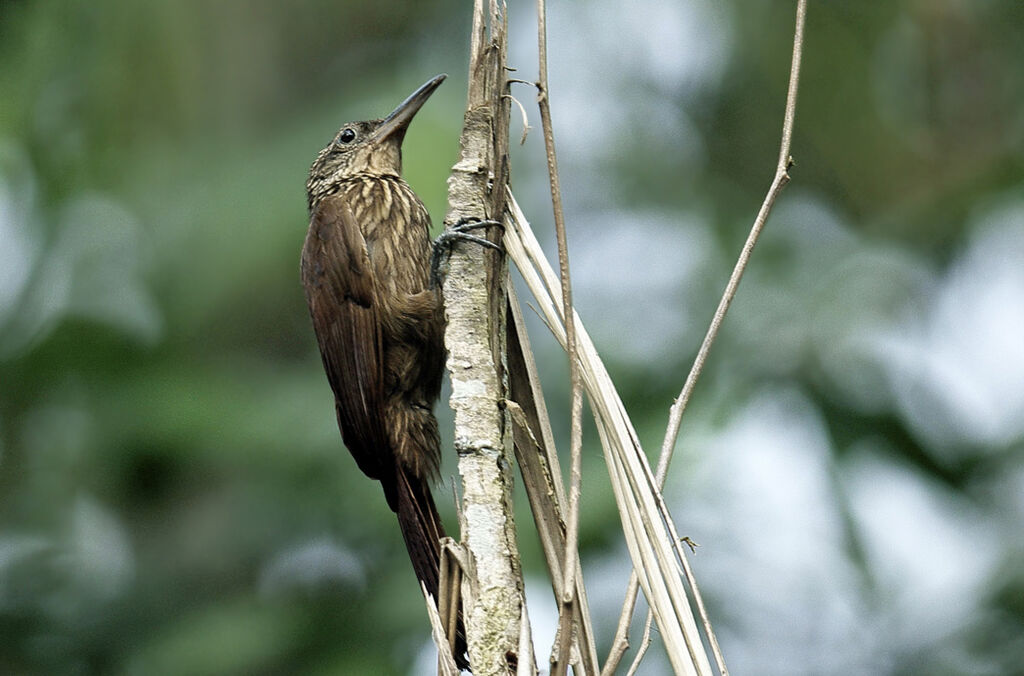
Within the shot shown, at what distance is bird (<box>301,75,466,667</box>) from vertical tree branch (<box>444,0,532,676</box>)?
0.86 meters

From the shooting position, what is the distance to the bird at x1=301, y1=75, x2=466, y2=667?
256 centimetres

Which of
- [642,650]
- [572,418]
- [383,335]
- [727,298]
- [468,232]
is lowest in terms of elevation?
[642,650]

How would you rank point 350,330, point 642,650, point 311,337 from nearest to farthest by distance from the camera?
1. point 642,650
2. point 350,330
3. point 311,337

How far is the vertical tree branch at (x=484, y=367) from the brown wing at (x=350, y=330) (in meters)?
1.03

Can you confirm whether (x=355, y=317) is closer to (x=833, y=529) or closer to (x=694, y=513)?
(x=694, y=513)

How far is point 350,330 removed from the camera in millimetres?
2678

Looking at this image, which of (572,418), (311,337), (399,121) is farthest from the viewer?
(311,337)

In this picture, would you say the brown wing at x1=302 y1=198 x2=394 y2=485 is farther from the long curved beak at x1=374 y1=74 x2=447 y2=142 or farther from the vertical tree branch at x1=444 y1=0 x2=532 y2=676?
the vertical tree branch at x1=444 y1=0 x2=532 y2=676

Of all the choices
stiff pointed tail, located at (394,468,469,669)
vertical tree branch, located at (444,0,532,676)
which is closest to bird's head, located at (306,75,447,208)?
stiff pointed tail, located at (394,468,469,669)

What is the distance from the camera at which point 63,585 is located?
4.61 m

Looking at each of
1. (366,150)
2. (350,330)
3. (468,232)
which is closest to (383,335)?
(350,330)

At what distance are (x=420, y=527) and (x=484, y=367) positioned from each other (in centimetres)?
89

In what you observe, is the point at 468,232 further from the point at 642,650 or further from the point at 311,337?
the point at 311,337

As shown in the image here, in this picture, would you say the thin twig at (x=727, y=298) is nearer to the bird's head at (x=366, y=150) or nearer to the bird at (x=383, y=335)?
the bird at (x=383, y=335)
